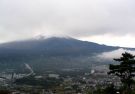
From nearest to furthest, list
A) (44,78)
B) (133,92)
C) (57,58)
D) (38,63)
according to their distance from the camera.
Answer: (133,92)
(44,78)
(38,63)
(57,58)

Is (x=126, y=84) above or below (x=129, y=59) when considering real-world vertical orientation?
below

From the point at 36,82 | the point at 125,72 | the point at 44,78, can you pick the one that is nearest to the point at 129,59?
the point at 125,72

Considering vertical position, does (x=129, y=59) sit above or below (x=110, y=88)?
above

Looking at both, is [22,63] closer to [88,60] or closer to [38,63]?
[38,63]

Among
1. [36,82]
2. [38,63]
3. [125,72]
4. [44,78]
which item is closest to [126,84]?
[125,72]

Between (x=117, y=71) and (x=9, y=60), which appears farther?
(x=9, y=60)

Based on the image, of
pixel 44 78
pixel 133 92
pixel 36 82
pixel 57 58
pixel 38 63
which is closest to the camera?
pixel 133 92

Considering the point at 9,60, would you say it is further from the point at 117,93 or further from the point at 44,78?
the point at 117,93

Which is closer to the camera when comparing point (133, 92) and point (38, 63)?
point (133, 92)

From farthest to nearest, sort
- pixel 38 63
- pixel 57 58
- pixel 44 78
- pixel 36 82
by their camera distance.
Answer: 1. pixel 57 58
2. pixel 38 63
3. pixel 44 78
4. pixel 36 82
